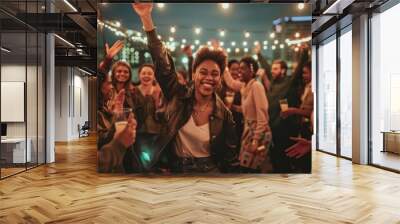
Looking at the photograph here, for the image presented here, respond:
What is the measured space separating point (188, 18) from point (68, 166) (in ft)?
13.5

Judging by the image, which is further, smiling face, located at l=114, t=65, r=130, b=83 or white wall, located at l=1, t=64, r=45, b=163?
white wall, located at l=1, t=64, r=45, b=163

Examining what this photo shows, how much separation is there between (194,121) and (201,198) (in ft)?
6.77

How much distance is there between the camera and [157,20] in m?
6.84

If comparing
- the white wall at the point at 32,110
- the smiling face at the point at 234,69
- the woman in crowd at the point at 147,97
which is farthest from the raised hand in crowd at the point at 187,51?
the white wall at the point at 32,110

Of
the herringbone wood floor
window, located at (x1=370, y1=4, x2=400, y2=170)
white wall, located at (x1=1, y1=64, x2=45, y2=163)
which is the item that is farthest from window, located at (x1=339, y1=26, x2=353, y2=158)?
white wall, located at (x1=1, y1=64, x2=45, y2=163)

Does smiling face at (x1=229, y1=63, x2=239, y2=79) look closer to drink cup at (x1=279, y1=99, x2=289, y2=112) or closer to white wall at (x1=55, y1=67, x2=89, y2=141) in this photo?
drink cup at (x1=279, y1=99, x2=289, y2=112)

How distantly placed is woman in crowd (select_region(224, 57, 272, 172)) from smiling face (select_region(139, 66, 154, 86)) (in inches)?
53.1

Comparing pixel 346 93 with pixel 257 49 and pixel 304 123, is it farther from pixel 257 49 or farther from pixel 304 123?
pixel 257 49

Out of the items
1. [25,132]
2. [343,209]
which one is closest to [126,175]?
[25,132]

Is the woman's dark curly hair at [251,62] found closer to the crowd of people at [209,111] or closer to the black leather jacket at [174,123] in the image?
the crowd of people at [209,111]

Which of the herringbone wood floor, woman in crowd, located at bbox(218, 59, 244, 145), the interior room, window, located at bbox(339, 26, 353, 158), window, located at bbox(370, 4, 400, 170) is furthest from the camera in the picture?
window, located at bbox(339, 26, 353, 158)

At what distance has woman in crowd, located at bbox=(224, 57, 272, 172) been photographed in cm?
676

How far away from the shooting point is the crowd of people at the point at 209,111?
266 inches

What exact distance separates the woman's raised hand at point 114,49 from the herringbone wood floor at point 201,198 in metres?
2.20
